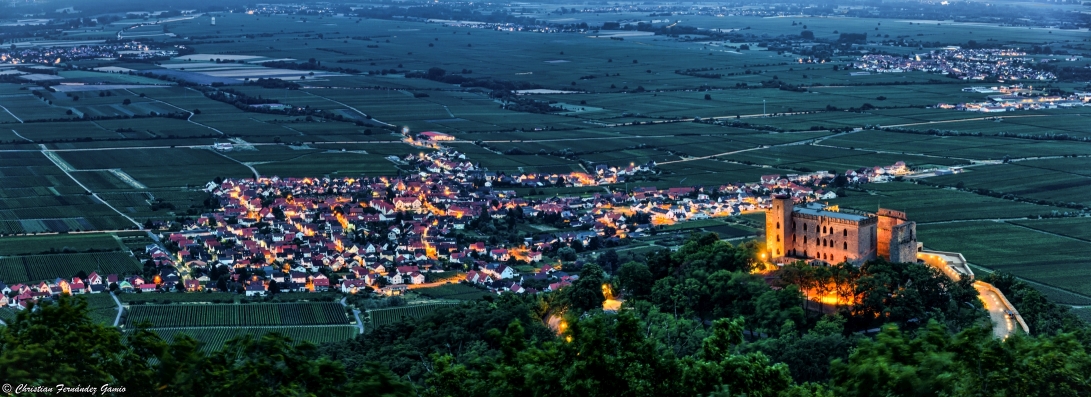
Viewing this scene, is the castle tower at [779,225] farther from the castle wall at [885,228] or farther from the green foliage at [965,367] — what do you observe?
the green foliage at [965,367]

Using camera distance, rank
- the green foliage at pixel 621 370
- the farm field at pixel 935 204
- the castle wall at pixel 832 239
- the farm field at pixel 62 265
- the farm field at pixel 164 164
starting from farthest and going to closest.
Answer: the farm field at pixel 164 164
the farm field at pixel 935 204
the farm field at pixel 62 265
the castle wall at pixel 832 239
the green foliage at pixel 621 370

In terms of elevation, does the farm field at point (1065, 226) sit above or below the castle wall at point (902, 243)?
below

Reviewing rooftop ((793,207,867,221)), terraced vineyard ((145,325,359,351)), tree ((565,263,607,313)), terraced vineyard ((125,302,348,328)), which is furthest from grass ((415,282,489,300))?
rooftop ((793,207,867,221))

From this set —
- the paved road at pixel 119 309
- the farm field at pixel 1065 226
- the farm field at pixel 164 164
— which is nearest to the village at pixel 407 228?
the paved road at pixel 119 309

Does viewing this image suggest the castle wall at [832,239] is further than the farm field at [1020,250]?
No

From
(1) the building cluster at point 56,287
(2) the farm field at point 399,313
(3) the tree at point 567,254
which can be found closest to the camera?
(2) the farm field at point 399,313

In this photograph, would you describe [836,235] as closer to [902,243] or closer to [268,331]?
[902,243]

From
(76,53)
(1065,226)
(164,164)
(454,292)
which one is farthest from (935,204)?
(76,53)
